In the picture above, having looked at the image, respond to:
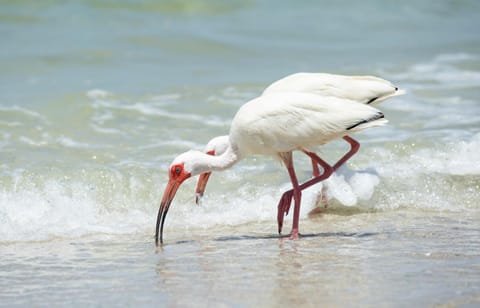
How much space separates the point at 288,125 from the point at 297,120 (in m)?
0.10

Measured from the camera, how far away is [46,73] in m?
16.9

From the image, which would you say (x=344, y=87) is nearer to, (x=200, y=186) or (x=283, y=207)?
(x=283, y=207)

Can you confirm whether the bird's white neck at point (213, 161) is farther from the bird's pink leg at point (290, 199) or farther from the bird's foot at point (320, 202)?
the bird's foot at point (320, 202)

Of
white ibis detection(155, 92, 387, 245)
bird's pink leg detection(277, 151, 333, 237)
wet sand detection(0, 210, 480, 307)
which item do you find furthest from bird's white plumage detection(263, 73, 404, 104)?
wet sand detection(0, 210, 480, 307)

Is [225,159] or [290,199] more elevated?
[225,159]

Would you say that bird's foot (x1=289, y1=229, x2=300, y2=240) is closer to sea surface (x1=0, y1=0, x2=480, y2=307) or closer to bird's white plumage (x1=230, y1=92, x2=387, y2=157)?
sea surface (x1=0, y1=0, x2=480, y2=307)

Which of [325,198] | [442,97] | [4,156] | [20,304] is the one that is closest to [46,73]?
[4,156]

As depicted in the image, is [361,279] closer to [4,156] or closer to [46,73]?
[4,156]

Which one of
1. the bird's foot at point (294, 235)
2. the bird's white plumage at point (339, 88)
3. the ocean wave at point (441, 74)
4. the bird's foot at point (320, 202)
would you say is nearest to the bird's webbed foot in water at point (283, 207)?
the bird's foot at point (294, 235)

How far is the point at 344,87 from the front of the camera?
961 cm

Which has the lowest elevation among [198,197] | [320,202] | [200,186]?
[320,202]

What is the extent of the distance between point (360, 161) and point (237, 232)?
311 cm

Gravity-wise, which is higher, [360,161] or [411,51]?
[411,51]

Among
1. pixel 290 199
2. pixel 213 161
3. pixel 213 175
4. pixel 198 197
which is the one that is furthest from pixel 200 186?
pixel 213 175
